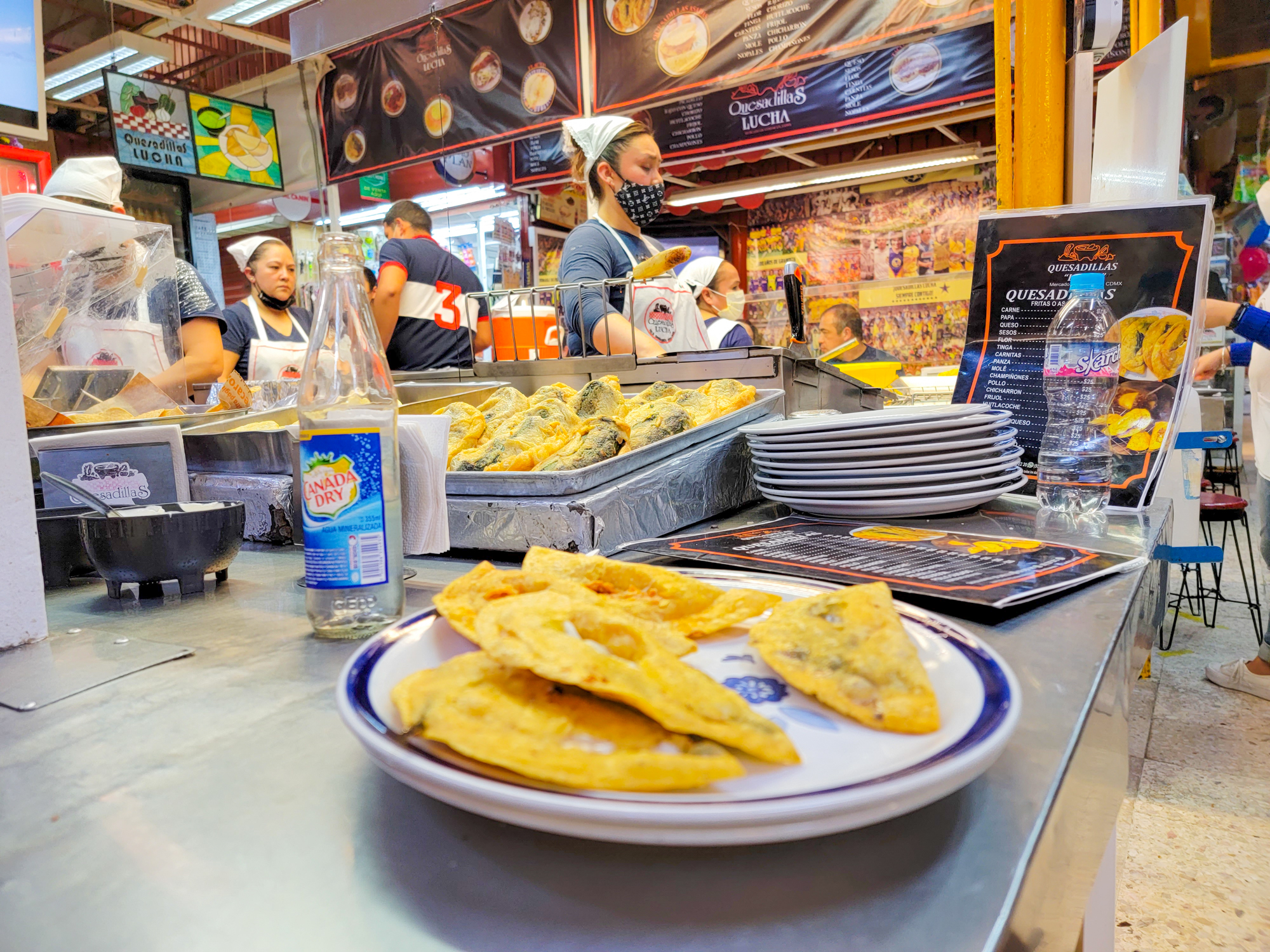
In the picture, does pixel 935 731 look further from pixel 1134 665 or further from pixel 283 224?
pixel 283 224

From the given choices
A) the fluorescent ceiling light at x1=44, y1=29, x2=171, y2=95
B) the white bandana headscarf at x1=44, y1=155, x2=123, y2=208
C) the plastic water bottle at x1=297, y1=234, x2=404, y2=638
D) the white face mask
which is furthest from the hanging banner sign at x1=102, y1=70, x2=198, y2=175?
the plastic water bottle at x1=297, y1=234, x2=404, y2=638

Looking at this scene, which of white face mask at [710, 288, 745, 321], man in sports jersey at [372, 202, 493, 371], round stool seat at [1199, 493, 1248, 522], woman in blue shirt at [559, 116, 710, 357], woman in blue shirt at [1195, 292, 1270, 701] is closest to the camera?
woman in blue shirt at [559, 116, 710, 357]

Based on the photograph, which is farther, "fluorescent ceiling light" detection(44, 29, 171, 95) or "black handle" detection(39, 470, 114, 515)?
"fluorescent ceiling light" detection(44, 29, 171, 95)

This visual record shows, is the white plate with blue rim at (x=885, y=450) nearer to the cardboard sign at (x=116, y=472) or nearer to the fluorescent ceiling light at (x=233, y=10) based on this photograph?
the cardboard sign at (x=116, y=472)

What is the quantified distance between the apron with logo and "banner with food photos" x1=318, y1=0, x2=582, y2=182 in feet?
9.95

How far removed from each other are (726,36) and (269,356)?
9.76 ft

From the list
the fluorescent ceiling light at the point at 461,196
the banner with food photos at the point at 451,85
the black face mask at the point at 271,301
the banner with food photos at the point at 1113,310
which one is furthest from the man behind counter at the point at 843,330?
the banner with food photos at the point at 1113,310

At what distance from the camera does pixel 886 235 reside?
8.09 m

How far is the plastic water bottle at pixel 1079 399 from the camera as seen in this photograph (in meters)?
1.42

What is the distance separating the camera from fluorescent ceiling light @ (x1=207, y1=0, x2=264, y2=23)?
212 inches

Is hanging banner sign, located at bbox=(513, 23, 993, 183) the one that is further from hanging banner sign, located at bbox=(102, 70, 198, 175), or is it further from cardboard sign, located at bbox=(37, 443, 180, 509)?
cardboard sign, located at bbox=(37, 443, 180, 509)

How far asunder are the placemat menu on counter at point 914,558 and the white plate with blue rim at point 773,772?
0.31m

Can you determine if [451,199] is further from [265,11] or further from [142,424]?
[142,424]

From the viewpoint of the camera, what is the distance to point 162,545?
41.5 inches
